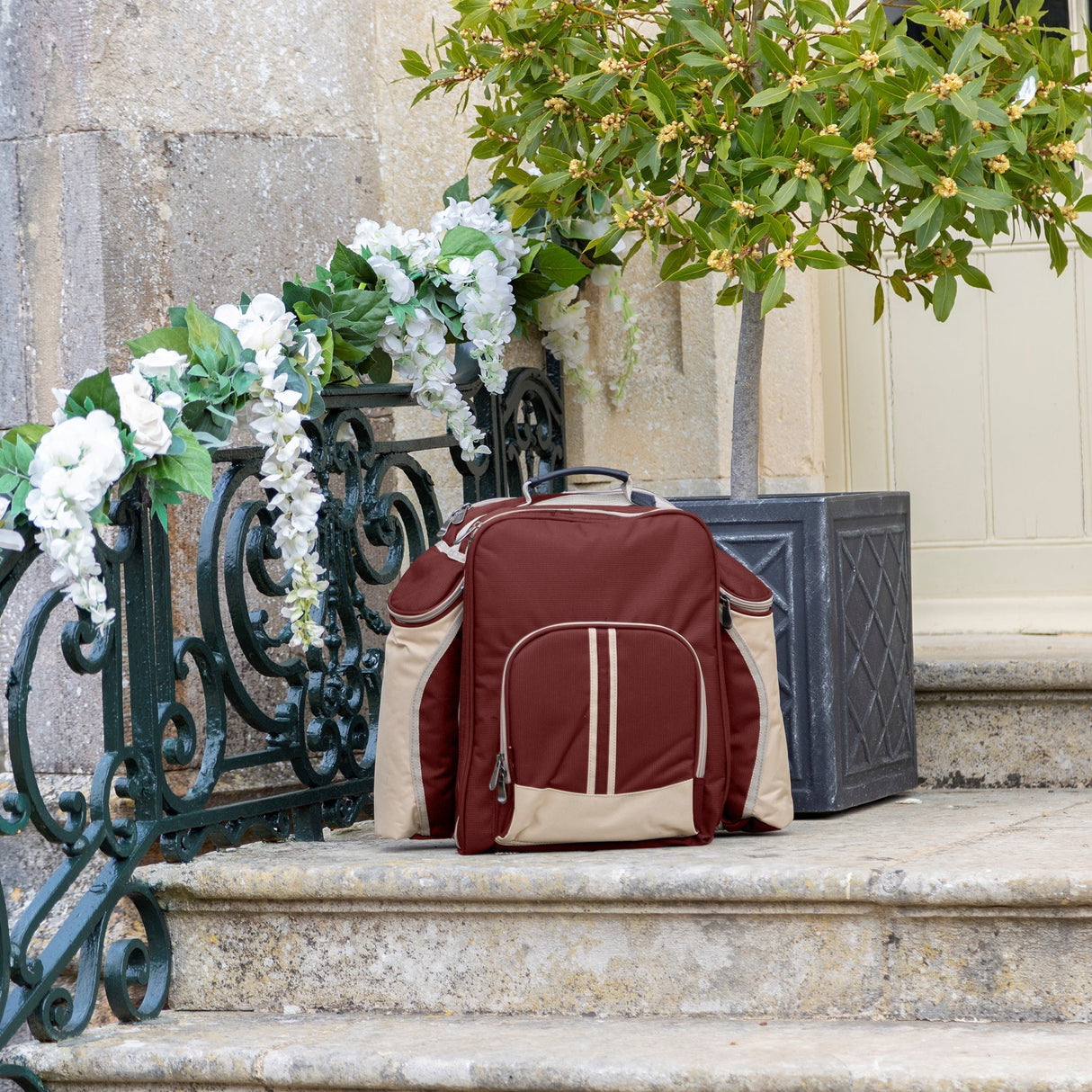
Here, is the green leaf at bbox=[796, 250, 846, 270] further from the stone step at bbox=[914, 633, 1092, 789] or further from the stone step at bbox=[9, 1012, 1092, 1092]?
the stone step at bbox=[9, 1012, 1092, 1092]

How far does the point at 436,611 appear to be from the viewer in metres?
2.14

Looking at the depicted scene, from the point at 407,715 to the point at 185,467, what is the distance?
0.48 metres

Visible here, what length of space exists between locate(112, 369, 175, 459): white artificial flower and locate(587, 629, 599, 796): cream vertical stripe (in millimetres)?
653

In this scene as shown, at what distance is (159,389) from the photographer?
2027mm

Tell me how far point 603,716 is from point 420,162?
1.27 metres

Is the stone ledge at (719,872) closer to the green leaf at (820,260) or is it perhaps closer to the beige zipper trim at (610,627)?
the beige zipper trim at (610,627)

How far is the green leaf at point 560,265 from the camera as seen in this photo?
2.65 metres

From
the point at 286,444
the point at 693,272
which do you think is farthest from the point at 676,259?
the point at 286,444

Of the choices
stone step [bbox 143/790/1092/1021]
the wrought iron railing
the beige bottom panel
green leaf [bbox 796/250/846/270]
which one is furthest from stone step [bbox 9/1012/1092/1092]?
green leaf [bbox 796/250/846/270]

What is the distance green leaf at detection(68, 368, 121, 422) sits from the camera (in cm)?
192

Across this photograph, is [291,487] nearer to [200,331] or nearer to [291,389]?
[291,389]

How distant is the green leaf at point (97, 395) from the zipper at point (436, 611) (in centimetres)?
50

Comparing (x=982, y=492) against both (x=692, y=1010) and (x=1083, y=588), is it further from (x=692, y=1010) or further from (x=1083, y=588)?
(x=692, y=1010)

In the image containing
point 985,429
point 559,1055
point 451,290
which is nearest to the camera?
point 559,1055
